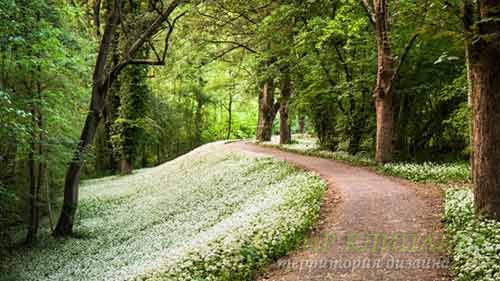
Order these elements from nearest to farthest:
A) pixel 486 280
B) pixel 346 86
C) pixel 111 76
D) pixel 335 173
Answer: pixel 486 280 → pixel 335 173 → pixel 111 76 → pixel 346 86

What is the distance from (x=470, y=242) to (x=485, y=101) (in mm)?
2725

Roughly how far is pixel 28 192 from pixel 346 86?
527 inches

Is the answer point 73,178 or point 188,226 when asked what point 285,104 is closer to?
point 73,178

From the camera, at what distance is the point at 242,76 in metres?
31.6

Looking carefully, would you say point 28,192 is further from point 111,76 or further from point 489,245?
point 489,245

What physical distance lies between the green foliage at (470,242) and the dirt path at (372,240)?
240 millimetres

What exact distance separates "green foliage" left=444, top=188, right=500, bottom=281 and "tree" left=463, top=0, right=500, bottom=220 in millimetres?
414

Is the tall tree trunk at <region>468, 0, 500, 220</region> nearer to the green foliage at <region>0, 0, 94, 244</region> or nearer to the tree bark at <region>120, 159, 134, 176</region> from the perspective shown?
the green foliage at <region>0, 0, 94, 244</region>

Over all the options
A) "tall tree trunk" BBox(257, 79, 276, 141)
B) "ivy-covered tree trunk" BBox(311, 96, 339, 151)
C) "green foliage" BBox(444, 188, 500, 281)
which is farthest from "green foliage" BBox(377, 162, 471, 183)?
"tall tree trunk" BBox(257, 79, 276, 141)

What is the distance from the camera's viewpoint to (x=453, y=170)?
13.2 m

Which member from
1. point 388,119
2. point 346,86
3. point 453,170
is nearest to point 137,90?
point 346,86

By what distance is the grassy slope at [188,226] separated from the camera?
7.71 meters

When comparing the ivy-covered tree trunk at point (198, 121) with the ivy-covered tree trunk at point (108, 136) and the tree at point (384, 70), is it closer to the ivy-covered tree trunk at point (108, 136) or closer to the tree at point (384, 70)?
the ivy-covered tree trunk at point (108, 136)

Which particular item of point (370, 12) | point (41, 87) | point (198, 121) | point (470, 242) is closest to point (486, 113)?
point (470, 242)
